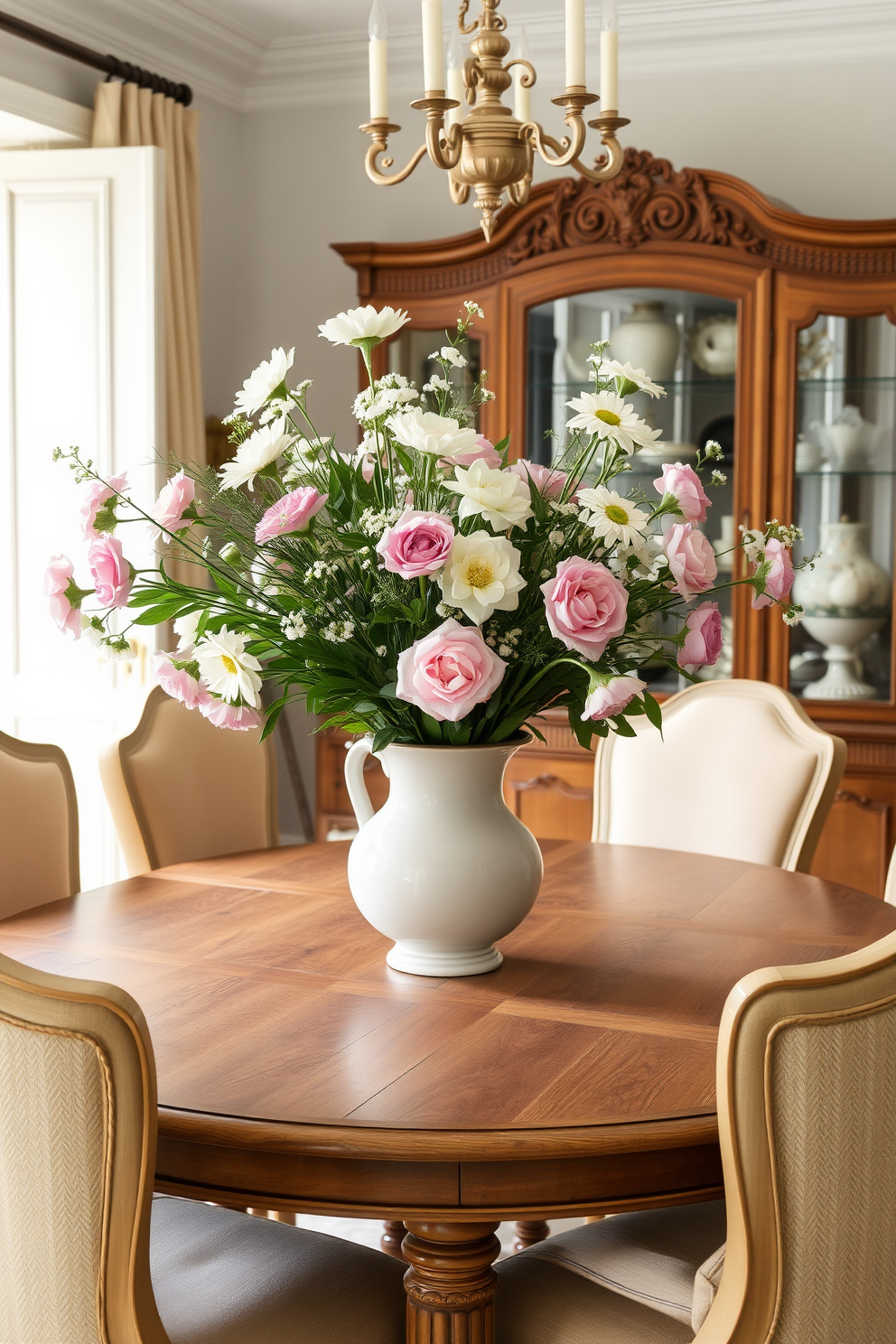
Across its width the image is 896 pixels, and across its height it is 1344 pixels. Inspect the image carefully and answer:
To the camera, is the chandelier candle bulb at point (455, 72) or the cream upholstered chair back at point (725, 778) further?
the cream upholstered chair back at point (725, 778)

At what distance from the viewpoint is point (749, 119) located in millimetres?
3994

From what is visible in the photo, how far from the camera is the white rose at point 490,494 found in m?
1.39

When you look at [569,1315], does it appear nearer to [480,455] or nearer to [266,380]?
[480,455]

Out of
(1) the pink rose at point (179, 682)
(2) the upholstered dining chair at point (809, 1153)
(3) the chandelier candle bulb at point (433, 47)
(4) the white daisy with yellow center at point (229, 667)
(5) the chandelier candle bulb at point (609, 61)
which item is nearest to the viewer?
(2) the upholstered dining chair at point (809, 1153)

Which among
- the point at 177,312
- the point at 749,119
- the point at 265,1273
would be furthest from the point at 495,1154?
the point at 749,119

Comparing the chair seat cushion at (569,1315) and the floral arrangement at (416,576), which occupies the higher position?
the floral arrangement at (416,576)

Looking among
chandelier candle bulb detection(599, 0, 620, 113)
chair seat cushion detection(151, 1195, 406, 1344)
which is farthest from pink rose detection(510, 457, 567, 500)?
chair seat cushion detection(151, 1195, 406, 1344)

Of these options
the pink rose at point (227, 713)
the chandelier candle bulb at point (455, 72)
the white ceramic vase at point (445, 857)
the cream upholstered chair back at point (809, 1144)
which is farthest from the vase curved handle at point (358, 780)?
the chandelier candle bulb at point (455, 72)

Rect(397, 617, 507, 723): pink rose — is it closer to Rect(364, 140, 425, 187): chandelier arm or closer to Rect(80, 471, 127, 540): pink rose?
Rect(80, 471, 127, 540): pink rose

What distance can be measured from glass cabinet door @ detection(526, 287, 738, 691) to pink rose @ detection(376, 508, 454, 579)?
7.51 ft

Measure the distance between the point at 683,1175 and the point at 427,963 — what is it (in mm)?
471

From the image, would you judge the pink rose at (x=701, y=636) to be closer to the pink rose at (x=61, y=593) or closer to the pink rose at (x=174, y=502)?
the pink rose at (x=174, y=502)

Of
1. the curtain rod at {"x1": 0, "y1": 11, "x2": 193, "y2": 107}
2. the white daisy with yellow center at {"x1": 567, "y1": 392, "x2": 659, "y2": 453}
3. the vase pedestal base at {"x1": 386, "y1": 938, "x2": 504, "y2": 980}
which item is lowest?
the vase pedestal base at {"x1": 386, "y1": 938, "x2": 504, "y2": 980}

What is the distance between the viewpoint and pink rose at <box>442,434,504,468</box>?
1.44 meters
